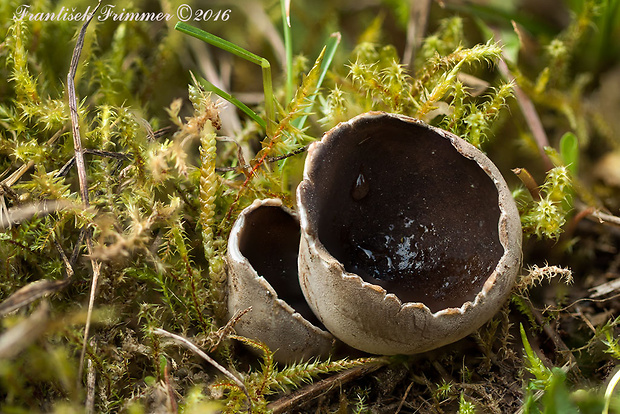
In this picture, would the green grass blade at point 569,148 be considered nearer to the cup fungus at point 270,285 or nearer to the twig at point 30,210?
the cup fungus at point 270,285

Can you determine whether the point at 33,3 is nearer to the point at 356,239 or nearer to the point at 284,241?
the point at 284,241

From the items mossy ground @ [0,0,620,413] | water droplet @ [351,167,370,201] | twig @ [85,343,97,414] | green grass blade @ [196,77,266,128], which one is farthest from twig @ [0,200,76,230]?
water droplet @ [351,167,370,201]

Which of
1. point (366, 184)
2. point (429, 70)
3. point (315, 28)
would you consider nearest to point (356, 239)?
point (366, 184)

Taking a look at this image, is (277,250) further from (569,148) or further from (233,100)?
(569,148)

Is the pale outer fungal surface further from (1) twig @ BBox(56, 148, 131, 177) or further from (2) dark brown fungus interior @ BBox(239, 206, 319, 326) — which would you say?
(1) twig @ BBox(56, 148, 131, 177)

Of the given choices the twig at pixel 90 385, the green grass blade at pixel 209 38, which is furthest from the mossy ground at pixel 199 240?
the green grass blade at pixel 209 38

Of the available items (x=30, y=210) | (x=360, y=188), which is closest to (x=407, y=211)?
(x=360, y=188)
